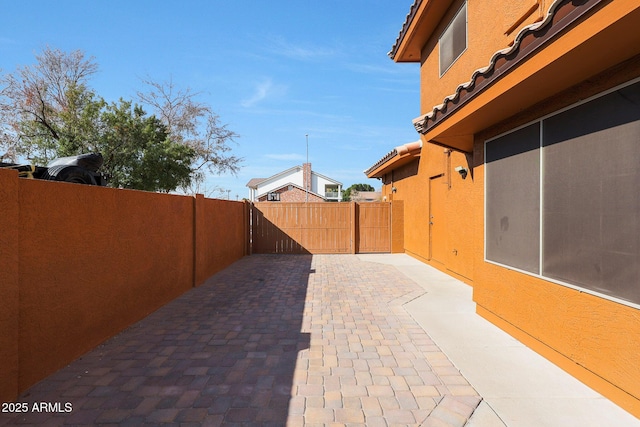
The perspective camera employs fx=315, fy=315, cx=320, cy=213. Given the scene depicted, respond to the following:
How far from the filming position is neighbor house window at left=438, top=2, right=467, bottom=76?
7266 millimetres

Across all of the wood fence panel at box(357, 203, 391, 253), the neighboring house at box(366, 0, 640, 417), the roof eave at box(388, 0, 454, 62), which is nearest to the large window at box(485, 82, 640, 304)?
the neighboring house at box(366, 0, 640, 417)

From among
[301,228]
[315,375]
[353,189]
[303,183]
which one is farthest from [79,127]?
[353,189]

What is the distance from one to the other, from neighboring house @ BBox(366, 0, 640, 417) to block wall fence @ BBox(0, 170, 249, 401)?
4721 millimetres

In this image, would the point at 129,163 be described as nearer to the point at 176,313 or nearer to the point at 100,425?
the point at 176,313

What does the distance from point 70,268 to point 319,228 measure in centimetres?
985

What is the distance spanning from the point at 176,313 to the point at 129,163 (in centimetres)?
1218

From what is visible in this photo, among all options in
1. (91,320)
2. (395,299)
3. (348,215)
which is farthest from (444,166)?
(91,320)

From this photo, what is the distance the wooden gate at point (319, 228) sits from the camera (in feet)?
42.2

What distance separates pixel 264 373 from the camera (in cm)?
326

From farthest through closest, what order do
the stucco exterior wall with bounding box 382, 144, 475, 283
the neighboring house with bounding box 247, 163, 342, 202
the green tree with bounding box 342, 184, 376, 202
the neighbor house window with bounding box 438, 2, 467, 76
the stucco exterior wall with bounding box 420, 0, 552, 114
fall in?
the green tree with bounding box 342, 184, 376, 202, the neighboring house with bounding box 247, 163, 342, 202, the neighbor house window with bounding box 438, 2, 467, 76, the stucco exterior wall with bounding box 382, 144, 475, 283, the stucco exterior wall with bounding box 420, 0, 552, 114

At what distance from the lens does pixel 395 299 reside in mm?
6066

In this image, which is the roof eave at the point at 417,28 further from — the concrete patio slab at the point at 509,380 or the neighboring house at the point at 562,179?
the concrete patio slab at the point at 509,380

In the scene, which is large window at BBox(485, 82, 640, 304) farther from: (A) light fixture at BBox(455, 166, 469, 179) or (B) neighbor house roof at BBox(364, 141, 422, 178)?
(B) neighbor house roof at BBox(364, 141, 422, 178)

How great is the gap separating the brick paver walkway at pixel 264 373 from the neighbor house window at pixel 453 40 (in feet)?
20.2
